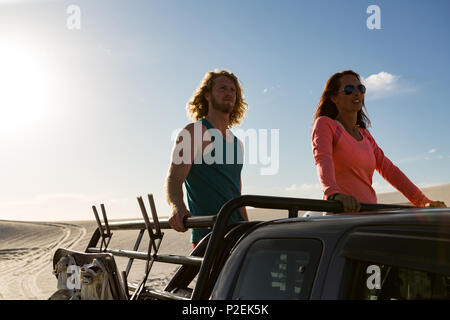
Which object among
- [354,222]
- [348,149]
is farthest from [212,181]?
[354,222]

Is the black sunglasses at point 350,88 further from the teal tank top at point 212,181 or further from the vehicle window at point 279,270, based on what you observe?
the vehicle window at point 279,270

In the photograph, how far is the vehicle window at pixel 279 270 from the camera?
1.85 m

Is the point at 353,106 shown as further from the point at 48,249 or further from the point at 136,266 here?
the point at 48,249

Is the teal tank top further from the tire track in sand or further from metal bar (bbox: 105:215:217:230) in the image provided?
the tire track in sand

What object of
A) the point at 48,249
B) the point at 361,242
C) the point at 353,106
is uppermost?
the point at 353,106

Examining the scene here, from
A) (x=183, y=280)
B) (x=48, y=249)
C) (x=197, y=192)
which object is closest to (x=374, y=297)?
(x=183, y=280)

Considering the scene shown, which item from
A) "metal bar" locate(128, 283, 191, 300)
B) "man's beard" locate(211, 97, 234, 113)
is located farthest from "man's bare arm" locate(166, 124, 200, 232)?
"metal bar" locate(128, 283, 191, 300)

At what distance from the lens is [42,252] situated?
99.1 feet

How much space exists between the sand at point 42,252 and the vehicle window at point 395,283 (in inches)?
165

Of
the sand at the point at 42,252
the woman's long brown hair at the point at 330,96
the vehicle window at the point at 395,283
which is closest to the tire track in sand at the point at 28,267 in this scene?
the sand at the point at 42,252

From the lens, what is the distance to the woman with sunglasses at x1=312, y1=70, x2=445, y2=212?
11.5 ft

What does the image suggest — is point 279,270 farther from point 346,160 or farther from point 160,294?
point 346,160
